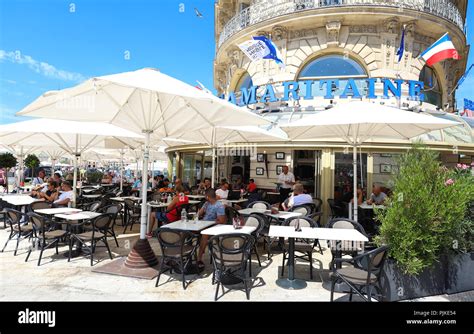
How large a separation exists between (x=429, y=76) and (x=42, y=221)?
54.4 feet

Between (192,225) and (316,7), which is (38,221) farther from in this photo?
(316,7)

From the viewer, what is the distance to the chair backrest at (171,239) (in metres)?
4.54

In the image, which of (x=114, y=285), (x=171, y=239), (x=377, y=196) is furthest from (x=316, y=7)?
(x=114, y=285)

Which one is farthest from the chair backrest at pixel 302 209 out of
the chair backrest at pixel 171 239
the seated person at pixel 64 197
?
the seated person at pixel 64 197

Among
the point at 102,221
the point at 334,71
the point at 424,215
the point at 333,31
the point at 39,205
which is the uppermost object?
the point at 333,31

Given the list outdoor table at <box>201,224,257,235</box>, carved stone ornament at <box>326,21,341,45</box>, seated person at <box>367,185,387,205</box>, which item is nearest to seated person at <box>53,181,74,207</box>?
outdoor table at <box>201,224,257,235</box>

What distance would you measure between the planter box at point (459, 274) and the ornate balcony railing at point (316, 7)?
11065 millimetres

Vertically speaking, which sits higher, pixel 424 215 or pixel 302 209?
pixel 424 215

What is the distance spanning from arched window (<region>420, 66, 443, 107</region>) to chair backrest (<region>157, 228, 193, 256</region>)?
13813mm

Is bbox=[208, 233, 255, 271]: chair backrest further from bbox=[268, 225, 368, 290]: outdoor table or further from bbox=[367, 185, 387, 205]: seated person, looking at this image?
bbox=[367, 185, 387, 205]: seated person

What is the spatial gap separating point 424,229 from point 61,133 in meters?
8.84

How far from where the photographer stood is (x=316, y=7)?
40.3 ft

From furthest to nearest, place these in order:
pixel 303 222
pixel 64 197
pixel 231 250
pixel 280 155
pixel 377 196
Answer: pixel 280 155 < pixel 377 196 < pixel 64 197 < pixel 303 222 < pixel 231 250

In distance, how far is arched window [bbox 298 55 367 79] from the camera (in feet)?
41.0
